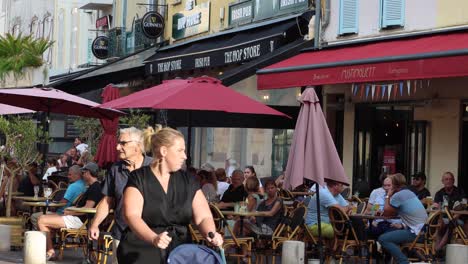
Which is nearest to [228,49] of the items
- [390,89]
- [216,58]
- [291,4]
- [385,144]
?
[216,58]

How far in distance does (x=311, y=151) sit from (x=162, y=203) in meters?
6.82

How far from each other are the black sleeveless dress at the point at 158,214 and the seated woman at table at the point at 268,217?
7557mm

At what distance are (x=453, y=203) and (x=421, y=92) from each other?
317cm

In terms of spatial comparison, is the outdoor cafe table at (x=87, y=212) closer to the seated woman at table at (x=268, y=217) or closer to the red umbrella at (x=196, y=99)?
the red umbrella at (x=196, y=99)

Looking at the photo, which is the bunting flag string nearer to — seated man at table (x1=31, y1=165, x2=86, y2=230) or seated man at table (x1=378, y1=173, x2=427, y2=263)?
seated man at table (x1=378, y1=173, x2=427, y2=263)

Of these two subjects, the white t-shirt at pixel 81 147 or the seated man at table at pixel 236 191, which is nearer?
the seated man at table at pixel 236 191

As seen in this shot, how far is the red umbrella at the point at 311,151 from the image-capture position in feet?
44.9

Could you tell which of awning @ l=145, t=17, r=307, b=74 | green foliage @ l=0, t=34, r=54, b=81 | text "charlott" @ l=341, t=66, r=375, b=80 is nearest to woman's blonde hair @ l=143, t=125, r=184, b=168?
text "charlott" @ l=341, t=66, r=375, b=80

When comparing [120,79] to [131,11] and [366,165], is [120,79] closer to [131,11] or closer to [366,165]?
[131,11]

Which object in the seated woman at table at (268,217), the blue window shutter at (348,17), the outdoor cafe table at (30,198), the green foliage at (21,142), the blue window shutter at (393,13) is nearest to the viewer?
the seated woman at table at (268,217)

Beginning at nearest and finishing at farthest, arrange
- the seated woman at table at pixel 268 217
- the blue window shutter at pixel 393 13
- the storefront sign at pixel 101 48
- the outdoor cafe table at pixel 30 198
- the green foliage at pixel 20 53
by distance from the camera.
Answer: the seated woman at table at pixel 268 217
the outdoor cafe table at pixel 30 198
the blue window shutter at pixel 393 13
the storefront sign at pixel 101 48
the green foliage at pixel 20 53

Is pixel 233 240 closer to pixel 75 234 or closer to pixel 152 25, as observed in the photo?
pixel 75 234

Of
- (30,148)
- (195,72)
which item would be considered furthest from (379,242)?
(195,72)

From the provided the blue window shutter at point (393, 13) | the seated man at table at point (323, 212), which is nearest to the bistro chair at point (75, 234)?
the seated man at table at point (323, 212)
